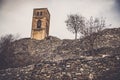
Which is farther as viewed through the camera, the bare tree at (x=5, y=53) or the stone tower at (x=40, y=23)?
the stone tower at (x=40, y=23)

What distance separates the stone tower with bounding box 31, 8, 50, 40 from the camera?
196 feet

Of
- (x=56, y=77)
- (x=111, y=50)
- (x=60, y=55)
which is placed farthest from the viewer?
(x=60, y=55)

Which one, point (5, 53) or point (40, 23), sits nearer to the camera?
point (5, 53)

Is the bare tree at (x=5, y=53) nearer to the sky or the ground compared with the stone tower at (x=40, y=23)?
nearer to the ground

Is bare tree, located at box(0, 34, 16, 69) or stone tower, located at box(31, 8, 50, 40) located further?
stone tower, located at box(31, 8, 50, 40)

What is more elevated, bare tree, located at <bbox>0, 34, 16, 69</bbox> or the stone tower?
the stone tower

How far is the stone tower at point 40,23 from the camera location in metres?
59.8

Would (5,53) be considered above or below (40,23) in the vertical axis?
below

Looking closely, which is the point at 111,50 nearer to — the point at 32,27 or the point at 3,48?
the point at 3,48

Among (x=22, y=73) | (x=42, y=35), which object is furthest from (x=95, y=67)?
(x=42, y=35)

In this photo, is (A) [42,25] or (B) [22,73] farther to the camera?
(A) [42,25]

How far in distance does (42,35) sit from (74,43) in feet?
51.1

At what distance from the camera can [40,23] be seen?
6234 cm

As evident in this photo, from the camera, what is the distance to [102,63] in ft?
62.4
